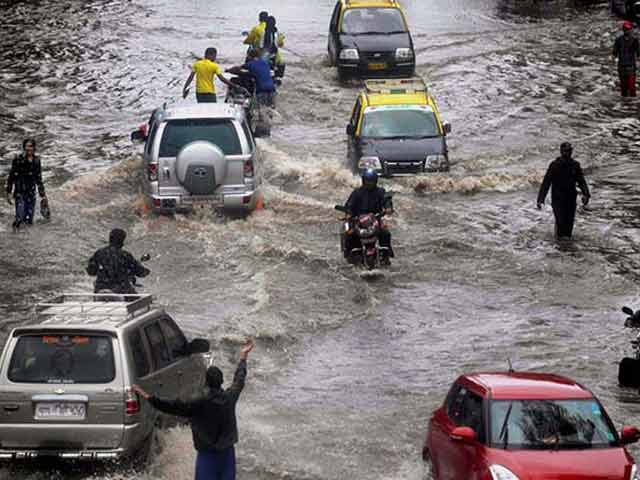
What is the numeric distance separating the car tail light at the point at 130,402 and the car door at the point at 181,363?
1.09m

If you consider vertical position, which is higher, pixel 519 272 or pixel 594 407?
pixel 594 407

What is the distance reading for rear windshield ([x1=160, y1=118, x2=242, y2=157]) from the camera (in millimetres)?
22453

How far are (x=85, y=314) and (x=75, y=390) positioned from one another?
2.83 ft

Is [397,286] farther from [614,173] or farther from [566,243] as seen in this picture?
[614,173]

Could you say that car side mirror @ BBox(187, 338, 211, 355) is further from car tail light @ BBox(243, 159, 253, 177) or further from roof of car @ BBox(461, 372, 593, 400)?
car tail light @ BBox(243, 159, 253, 177)

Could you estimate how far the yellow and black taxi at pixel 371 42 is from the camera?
35.2 metres

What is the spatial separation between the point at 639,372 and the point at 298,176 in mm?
12407

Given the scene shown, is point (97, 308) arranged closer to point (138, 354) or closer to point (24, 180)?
point (138, 354)

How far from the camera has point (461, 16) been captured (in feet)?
154

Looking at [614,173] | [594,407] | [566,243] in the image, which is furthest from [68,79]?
[594,407]

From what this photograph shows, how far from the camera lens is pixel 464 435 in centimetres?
1124

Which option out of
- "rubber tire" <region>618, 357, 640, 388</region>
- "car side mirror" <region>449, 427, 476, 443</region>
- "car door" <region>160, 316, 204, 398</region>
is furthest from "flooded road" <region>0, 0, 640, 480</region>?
"car side mirror" <region>449, 427, 476, 443</region>

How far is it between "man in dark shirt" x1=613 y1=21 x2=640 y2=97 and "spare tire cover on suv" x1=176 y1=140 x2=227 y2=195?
549 inches

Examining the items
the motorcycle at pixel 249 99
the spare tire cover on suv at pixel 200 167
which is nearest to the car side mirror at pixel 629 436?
the spare tire cover on suv at pixel 200 167
